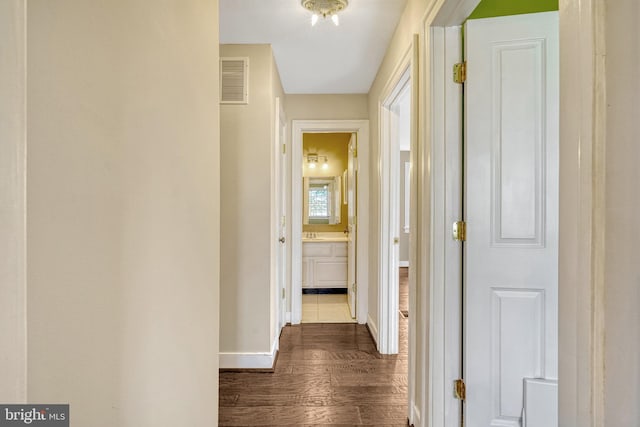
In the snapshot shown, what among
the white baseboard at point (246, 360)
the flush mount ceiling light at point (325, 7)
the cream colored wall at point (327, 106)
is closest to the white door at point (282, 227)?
the cream colored wall at point (327, 106)

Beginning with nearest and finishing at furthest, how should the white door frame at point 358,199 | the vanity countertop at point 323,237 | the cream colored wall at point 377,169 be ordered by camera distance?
the cream colored wall at point 377,169, the white door frame at point 358,199, the vanity countertop at point 323,237

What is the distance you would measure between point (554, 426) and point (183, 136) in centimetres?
199

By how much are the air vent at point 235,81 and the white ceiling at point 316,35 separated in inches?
5.8

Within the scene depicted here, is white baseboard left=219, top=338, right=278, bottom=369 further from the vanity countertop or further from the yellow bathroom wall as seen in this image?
the yellow bathroom wall

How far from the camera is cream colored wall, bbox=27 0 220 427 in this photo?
0.53 metres

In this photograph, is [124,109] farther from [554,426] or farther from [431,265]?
[554,426]

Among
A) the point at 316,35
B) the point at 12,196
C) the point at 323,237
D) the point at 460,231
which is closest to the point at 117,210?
the point at 12,196

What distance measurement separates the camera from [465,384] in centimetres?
150

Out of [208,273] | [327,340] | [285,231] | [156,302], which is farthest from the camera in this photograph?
[285,231]

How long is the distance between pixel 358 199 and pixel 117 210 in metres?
2.83

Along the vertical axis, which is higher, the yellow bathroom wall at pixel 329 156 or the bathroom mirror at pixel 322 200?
the yellow bathroom wall at pixel 329 156

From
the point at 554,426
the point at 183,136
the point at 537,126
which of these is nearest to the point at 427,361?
the point at 554,426

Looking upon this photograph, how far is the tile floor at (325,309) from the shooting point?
3658mm

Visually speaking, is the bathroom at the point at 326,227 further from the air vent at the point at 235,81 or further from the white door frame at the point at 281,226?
the air vent at the point at 235,81
